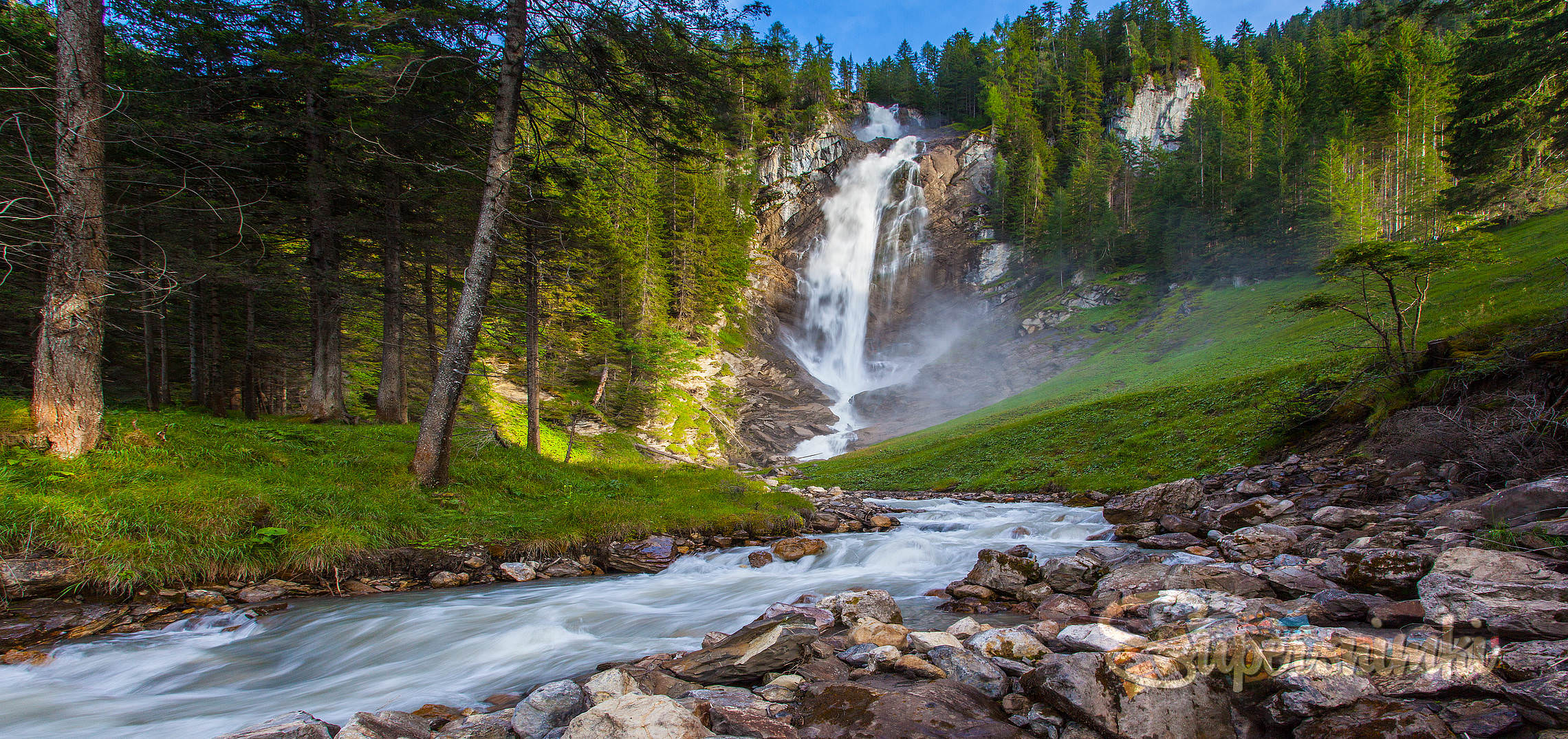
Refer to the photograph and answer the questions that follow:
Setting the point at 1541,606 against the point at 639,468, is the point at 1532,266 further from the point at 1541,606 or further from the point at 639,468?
the point at 639,468

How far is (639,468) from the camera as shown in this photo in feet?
57.5

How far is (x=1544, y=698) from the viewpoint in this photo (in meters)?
2.44

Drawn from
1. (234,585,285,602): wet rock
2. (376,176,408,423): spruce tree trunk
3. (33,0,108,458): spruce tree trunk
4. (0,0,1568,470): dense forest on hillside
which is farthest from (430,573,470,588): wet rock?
(376,176,408,423): spruce tree trunk

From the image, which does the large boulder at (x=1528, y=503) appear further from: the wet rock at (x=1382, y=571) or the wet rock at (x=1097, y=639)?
the wet rock at (x=1097, y=639)

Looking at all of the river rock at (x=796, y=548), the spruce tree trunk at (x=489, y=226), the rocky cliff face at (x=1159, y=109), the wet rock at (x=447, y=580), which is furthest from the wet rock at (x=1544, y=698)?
the rocky cliff face at (x=1159, y=109)

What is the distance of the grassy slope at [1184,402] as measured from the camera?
16094mm

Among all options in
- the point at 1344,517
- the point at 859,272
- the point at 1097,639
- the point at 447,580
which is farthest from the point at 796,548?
the point at 859,272

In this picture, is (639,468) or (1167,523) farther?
(639,468)

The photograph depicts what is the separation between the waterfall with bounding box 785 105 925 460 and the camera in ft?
203

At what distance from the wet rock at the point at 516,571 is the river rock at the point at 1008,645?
7209 millimetres

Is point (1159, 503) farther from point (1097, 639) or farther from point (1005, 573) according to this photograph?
point (1097, 639)

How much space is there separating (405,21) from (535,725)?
11.0 meters

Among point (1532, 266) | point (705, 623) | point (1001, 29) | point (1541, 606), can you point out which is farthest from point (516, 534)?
point (1001, 29)

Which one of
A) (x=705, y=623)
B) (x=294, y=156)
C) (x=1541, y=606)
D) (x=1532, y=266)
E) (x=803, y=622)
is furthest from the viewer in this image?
(x=1532, y=266)
